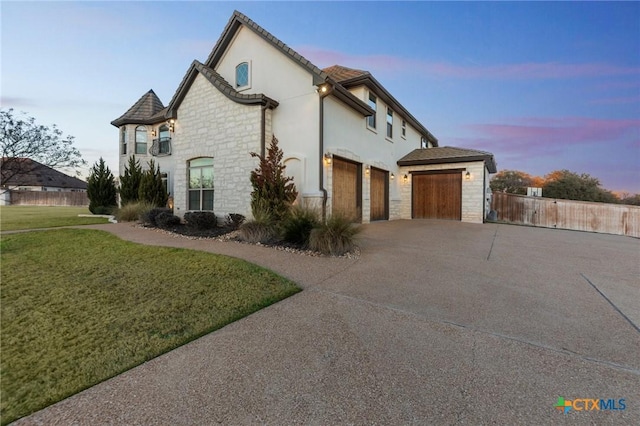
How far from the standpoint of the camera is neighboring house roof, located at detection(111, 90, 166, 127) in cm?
1650

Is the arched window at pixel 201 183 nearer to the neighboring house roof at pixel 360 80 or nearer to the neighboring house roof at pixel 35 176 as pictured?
the neighboring house roof at pixel 360 80

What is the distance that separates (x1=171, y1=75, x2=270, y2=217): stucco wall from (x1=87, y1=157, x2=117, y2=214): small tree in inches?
345

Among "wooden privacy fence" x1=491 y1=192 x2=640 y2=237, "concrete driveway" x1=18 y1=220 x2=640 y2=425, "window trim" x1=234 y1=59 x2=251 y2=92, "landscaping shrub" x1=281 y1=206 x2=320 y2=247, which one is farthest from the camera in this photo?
"wooden privacy fence" x1=491 y1=192 x2=640 y2=237

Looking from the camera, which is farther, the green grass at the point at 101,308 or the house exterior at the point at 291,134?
the house exterior at the point at 291,134

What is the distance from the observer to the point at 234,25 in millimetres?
10695

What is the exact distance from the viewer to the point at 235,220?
30.8 ft

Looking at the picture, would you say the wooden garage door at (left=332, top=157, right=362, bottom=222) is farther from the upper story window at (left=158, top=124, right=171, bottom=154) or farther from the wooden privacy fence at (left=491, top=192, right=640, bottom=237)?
the upper story window at (left=158, top=124, right=171, bottom=154)

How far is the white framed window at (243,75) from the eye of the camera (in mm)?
10688

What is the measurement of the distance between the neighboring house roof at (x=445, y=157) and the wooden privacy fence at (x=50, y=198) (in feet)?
130

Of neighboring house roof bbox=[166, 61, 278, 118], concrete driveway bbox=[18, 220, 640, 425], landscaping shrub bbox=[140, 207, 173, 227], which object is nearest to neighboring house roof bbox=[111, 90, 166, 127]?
neighboring house roof bbox=[166, 61, 278, 118]

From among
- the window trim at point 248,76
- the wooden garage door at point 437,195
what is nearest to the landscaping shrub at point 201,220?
the window trim at point 248,76

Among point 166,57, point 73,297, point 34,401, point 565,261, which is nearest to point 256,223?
point 73,297

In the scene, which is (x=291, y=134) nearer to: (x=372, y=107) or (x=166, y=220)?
(x=372, y=107)

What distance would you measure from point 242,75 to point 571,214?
59.9ft
